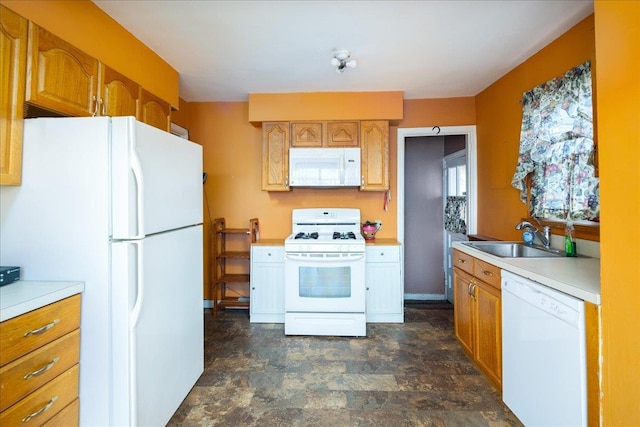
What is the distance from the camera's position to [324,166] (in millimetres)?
3090

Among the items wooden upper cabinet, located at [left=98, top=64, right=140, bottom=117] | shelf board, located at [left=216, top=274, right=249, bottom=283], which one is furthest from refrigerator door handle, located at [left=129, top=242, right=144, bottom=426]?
shelf board, located at [left=216, top=274, right=249, bottom=283]

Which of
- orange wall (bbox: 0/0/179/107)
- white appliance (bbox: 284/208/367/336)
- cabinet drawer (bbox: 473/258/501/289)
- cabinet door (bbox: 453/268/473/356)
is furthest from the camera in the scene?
white appliance (bbox: 284/208/367/336)

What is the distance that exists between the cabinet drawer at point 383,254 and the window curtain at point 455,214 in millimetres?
987

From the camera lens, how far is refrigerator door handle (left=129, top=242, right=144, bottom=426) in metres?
1.32

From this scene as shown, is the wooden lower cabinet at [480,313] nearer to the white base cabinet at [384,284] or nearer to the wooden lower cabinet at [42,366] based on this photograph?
the white base cabinet at [384,284]

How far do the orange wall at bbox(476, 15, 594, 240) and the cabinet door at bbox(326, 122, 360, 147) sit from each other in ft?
4.49

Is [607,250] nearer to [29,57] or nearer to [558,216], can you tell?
[558,216]

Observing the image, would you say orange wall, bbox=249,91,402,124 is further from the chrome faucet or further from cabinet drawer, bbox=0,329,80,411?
cabinet drawer, bbox=0,329,80,411

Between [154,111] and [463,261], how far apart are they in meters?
2.75

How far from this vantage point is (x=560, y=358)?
4.28ft

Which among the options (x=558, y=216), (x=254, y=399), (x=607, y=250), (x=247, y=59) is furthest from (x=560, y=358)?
(x=247, y=59)

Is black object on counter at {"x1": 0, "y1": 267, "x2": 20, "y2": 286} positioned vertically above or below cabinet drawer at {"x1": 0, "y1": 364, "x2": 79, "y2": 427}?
above

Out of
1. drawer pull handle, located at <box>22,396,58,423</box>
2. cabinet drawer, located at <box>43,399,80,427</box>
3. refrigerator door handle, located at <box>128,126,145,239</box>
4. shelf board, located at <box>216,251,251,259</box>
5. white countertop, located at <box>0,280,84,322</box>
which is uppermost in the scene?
refrigerator door handle, located at <box>128,126,145,239</box>

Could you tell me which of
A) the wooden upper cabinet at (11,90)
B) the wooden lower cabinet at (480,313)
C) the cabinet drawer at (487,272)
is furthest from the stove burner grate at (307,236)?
the wooden upper cabinet at (11,90)
